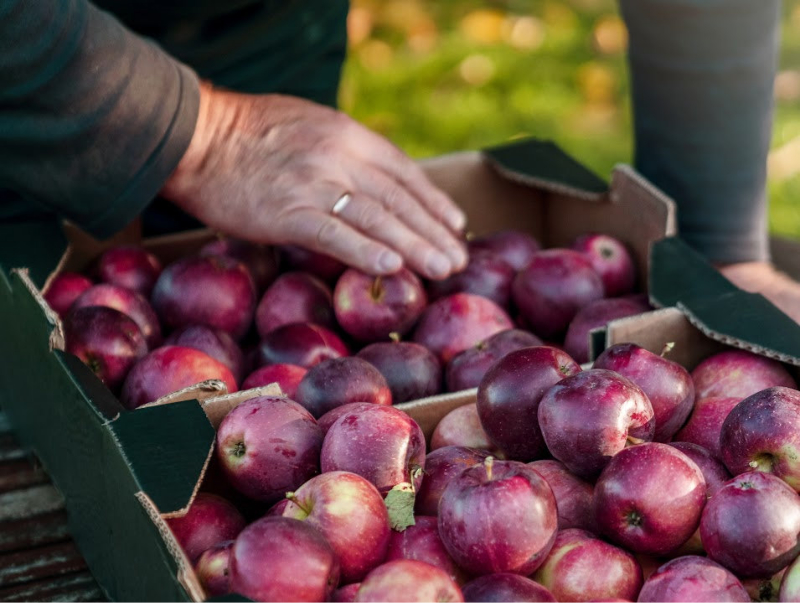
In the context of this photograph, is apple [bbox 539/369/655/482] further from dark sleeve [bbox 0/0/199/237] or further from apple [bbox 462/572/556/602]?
dark sleeve [bbox 0/0/199/237]

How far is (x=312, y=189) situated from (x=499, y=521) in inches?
37.7

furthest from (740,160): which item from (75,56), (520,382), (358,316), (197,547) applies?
(197,547)

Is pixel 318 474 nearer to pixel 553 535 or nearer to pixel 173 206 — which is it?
pixel 553 535

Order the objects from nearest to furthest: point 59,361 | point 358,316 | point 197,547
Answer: point 197,547 < point 59,361 < point 358,316

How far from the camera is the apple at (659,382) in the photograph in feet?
4.16

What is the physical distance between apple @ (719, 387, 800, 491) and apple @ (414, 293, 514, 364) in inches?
21.1

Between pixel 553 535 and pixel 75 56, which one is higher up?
pixel 75 56

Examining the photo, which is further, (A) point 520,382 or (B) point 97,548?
(B) point 97,548

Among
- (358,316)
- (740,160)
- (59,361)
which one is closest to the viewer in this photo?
(59,361)

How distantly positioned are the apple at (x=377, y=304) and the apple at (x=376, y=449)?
0.51 m

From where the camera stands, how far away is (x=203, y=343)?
5.20ft

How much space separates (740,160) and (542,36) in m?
2.53

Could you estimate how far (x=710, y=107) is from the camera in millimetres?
2217

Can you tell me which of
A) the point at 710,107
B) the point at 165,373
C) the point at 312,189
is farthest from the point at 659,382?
the point at 710,107
